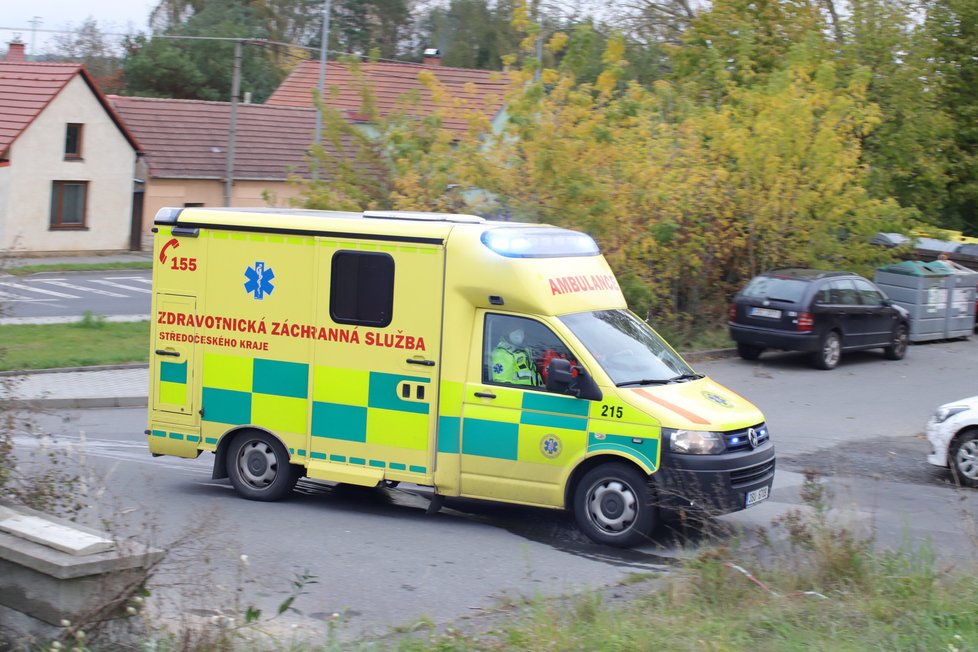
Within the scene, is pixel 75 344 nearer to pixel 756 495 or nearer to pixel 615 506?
pixel 615 506

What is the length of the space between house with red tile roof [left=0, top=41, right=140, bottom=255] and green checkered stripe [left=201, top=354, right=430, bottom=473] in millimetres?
31132

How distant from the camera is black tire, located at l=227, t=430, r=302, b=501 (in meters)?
10.1

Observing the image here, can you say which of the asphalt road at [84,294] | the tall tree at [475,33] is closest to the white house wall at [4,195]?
the asphalt road at [84,294]

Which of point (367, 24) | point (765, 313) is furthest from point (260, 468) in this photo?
point (367, 24)

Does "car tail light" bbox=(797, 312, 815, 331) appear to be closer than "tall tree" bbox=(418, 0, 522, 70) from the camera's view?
Yes

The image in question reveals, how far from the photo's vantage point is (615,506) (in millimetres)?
8992

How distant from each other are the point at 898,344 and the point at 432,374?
15.4 meters

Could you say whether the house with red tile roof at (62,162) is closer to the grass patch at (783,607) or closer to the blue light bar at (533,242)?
the blue light bar at (533,242)

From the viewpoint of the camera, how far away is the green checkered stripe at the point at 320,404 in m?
9.57

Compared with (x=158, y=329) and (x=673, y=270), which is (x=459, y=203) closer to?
(x=673, y=270)

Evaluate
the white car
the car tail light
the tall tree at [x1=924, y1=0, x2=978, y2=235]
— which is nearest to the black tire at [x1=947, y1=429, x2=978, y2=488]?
the white car

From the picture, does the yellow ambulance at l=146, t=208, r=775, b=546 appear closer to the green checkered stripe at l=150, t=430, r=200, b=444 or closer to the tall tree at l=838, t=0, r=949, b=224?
the green checkered stripe at l=150, t=430, r=200, b=444

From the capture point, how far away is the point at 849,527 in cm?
752

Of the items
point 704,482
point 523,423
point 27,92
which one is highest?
point 27,92
